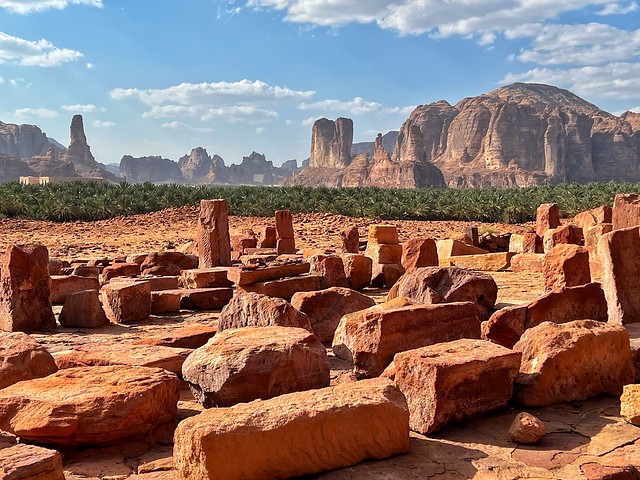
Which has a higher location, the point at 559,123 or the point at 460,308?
the point at 559,123

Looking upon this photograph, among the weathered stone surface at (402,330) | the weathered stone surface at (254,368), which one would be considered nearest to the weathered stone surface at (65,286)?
the weathered stone surface at (254,368)

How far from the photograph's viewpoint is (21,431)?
138 inches

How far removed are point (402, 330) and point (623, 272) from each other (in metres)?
2.43

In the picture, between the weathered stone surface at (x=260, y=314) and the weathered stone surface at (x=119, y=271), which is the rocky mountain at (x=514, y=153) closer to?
the weathered stone surface at (x=119, y=271)

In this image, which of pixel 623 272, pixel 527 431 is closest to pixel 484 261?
pixel 623 272

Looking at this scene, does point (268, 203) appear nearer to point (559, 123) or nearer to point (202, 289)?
point (202, 289)

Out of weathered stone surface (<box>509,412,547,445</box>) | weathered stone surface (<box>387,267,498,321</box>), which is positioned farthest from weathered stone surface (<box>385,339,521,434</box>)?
weathered stone surface (<box>387,267,498,321</box>)

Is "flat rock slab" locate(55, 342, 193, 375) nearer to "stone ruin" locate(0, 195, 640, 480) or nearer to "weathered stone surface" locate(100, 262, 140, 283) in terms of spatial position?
"stone ruin" locate(0, 195, 640, 480)

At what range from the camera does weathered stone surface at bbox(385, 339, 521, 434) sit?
370cm

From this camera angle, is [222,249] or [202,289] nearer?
[202,289]

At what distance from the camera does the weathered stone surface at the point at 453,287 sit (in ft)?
22.2

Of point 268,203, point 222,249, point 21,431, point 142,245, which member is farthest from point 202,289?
point 268,203

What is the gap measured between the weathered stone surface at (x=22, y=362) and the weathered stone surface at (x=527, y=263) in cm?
900

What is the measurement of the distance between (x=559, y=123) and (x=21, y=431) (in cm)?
11433
